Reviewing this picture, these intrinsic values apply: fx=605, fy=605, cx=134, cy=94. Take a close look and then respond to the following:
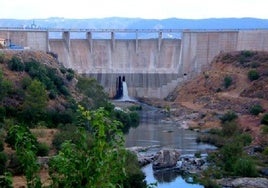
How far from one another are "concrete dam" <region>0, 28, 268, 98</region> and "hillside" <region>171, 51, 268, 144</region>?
1647mm

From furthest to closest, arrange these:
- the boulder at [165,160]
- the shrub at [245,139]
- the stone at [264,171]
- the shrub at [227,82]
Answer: the shrub at [227,82] < the shrub at [245,139] < the boulder at [165,160] < the stone at [264,171]

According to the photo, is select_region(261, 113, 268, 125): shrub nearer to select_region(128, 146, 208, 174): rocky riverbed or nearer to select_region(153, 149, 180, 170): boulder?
select_region(128, 146, 208, 174): rocky riverbed

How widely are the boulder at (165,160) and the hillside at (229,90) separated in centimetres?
1337

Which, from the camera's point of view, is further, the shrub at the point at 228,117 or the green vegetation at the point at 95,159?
the shrub at the point at 228,117

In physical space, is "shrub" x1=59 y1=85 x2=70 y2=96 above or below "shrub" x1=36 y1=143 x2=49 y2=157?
above

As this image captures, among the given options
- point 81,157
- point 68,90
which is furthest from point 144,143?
point 81,157

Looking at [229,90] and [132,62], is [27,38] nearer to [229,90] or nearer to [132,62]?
[132,62]

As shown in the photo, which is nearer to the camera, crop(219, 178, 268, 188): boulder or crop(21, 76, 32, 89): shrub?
crop(219, 178, 268, 188): boulder

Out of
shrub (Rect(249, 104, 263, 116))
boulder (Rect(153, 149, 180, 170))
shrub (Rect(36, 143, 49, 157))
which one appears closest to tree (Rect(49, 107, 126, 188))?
shrub (Rect(36, 143, 49, 157))

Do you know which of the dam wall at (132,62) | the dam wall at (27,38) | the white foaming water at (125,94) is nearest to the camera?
the dam wall at (27,38)

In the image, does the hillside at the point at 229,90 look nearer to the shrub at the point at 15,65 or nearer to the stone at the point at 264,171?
the stone at the point at 264,171

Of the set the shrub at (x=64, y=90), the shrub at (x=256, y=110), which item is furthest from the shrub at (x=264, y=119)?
the shrub at (x=64, y=90)

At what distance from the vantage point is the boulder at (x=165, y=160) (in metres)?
34.4

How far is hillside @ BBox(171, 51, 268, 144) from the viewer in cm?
5175
